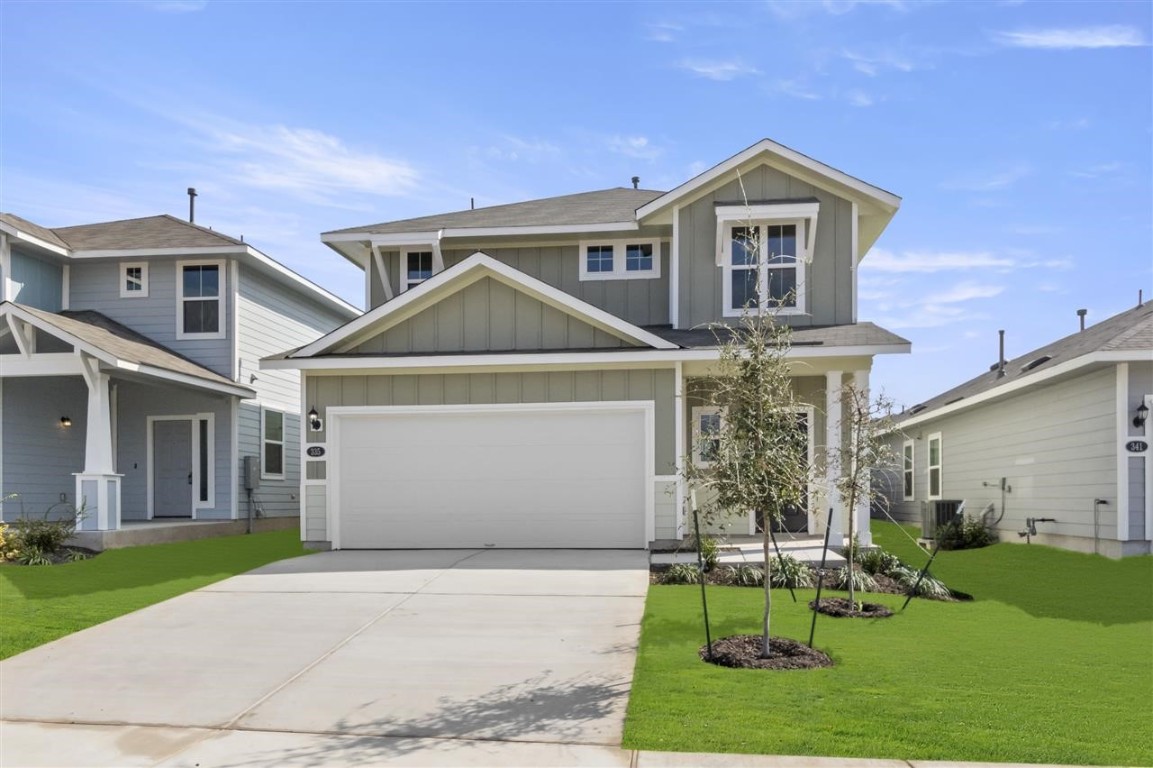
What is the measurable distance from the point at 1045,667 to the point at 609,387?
715cm

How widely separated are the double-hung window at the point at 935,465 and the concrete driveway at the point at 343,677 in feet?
42.7

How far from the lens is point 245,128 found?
45.3ft

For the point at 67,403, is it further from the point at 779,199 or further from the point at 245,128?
the point at 779,199

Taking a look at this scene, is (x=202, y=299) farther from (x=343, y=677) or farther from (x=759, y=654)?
(x=759, y=654)

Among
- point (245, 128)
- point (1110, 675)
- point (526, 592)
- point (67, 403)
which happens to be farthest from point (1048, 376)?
point (67, 403)

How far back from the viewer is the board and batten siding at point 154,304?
54.8 ft

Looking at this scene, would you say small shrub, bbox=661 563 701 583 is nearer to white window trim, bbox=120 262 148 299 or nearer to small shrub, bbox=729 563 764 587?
small shrub, bbox=729 563 764 587

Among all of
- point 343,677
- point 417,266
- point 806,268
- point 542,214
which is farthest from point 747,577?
point 417,266

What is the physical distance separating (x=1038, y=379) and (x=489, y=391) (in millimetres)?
9141

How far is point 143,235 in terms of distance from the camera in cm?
1714

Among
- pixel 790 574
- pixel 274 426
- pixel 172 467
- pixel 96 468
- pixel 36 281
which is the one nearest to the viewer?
pixel 790 574

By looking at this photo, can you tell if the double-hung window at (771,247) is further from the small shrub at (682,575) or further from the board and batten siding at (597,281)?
the small shrub at (682,575)

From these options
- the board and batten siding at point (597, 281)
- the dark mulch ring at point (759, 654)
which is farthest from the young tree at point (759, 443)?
the board and batten siding at point (597, 281)

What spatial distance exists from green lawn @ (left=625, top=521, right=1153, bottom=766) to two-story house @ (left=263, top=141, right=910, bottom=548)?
10.6 ft
